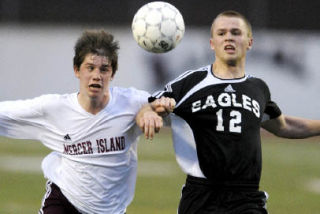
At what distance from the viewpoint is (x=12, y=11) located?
56.7 ft

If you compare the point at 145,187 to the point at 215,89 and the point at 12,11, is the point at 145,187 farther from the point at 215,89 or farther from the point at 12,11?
the point at 12,11

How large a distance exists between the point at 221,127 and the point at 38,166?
7489 millimetres

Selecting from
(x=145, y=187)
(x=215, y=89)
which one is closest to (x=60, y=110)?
(x=215, y=89)

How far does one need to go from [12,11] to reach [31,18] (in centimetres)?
48

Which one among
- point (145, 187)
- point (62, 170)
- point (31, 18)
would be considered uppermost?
point (31, 18)

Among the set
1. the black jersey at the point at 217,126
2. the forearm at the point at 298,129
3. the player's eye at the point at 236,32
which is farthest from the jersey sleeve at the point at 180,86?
the forearm at the point at 298,129

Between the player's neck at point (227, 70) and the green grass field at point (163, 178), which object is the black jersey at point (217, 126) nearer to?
the player's neck at point (227, 70)

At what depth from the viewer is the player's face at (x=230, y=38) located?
5.43 meters

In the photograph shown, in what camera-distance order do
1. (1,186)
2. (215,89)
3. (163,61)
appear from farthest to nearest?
(163,61), (1,186), (215,89)

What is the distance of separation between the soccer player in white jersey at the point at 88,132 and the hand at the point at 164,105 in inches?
23.9

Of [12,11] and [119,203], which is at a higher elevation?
[12,11]

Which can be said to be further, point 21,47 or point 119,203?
point 21,47

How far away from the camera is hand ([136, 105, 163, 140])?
4.79 metres

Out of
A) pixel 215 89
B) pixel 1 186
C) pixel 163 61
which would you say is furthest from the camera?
pixel 163 61
